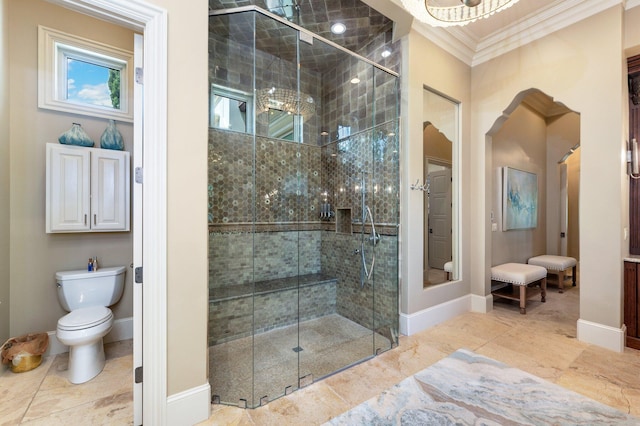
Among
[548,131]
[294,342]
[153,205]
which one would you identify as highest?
[548,131]

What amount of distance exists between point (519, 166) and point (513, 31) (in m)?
2.36

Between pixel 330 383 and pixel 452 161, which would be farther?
pixel 452 161

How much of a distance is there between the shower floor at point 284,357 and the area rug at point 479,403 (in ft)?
1.66

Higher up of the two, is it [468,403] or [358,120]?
[358,120]

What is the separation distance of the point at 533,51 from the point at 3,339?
5.78 meters

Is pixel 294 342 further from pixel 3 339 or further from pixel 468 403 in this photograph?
pixel 3 339

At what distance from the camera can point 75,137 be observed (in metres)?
2.49

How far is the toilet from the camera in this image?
2.05 m

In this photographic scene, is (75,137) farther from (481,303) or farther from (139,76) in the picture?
(481,303)

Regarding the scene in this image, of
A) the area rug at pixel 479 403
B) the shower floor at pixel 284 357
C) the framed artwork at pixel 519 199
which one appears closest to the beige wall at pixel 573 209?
the framed artwork at pixel 519 199

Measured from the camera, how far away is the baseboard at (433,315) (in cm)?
287

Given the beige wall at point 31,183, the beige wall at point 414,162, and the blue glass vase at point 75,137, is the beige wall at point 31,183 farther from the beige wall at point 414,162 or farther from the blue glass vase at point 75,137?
the beige wall at point 414,162

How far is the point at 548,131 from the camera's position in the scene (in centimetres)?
546

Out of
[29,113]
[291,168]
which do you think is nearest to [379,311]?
[291,168]
